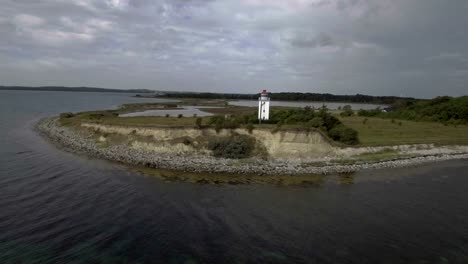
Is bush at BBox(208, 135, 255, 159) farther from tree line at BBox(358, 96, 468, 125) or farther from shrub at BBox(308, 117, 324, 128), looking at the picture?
tree line at BBox(358, 96, 468, 125)

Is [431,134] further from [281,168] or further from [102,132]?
[102,132]

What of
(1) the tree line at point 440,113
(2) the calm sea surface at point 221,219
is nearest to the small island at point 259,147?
(2) the calm sea surface at point 221,219

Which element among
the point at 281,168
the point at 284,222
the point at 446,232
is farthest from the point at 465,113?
the point at 284,222

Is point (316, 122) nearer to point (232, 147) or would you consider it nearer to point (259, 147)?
point (259, 147)

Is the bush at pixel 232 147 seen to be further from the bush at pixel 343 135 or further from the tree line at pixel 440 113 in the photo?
the tree line at pixel 440 113

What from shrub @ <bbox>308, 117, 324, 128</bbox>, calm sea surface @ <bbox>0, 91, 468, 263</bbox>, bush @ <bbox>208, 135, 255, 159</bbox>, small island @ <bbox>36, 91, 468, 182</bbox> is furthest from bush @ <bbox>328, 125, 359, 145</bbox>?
bush @ <bbox>208, 135, 255, 159</bbox>

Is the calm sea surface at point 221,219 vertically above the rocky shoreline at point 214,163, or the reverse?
the rocky shoreline at point 214,163
